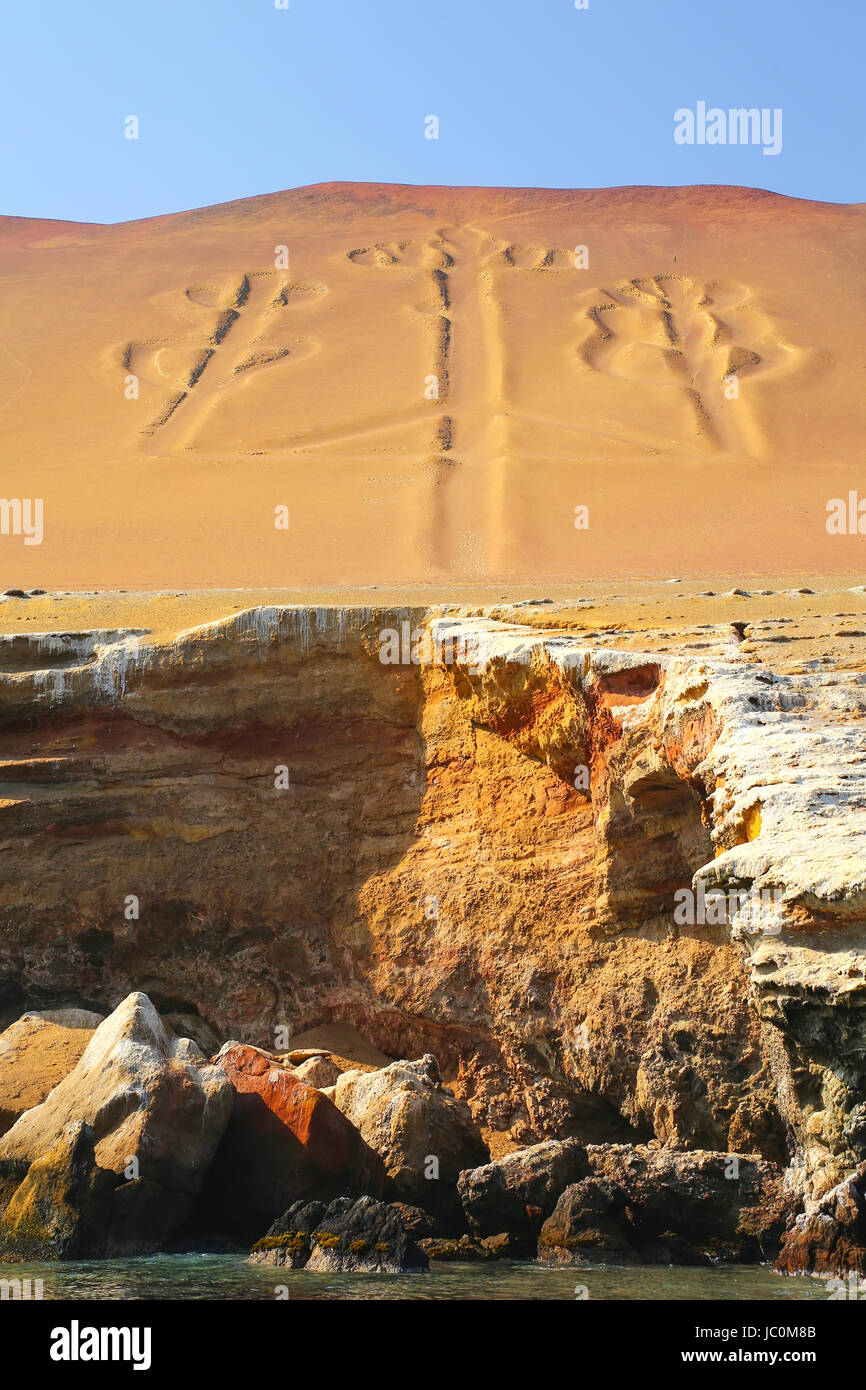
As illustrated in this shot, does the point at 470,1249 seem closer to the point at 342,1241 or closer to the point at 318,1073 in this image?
the point at 342,1241

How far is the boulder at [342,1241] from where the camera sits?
8906 millimetres

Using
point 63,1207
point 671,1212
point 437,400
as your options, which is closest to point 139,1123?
point 63,1207

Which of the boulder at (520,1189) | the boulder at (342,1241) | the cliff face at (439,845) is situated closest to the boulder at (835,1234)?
the cliff face at (439,845)

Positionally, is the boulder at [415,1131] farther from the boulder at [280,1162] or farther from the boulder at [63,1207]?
the boulder at [63,1207]

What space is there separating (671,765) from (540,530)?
84.5 feet

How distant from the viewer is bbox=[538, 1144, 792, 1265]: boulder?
30.3 feet

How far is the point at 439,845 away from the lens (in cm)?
1291

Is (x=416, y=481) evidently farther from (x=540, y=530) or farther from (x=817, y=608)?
(x=817, y=608)

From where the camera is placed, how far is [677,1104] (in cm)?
1052

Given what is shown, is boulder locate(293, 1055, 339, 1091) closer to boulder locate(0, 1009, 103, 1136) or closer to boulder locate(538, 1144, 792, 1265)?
boulder locate(0, 1009, 103, 1136)

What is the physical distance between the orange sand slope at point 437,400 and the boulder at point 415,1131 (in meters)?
19.1

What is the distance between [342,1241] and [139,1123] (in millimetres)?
1735

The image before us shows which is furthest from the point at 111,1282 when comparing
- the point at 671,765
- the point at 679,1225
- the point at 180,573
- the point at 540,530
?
the point at 540,530

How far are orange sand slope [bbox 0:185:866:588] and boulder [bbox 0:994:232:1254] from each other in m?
19.7
